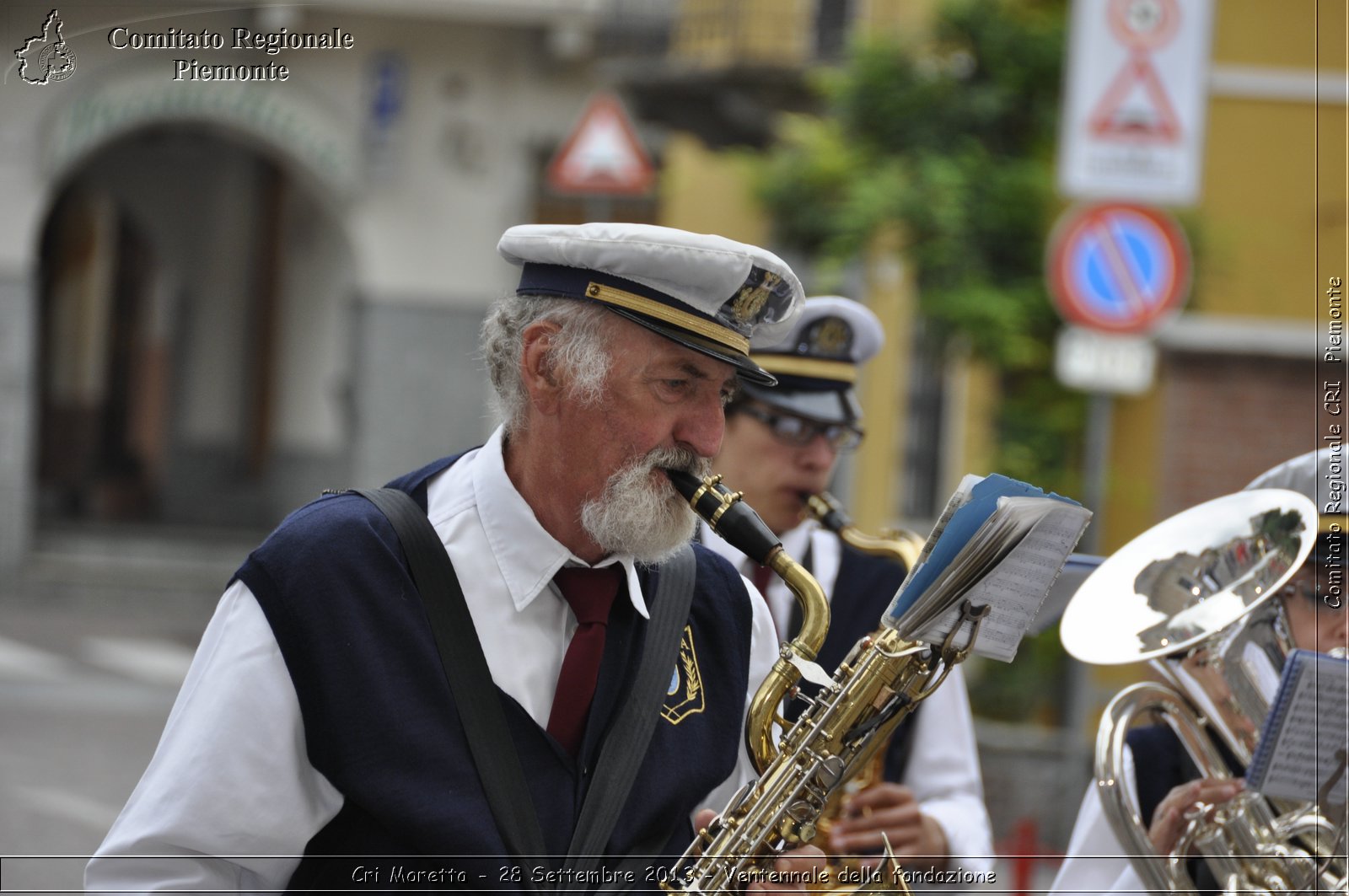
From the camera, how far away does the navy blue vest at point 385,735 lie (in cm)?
231

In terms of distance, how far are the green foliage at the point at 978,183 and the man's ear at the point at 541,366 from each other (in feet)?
23.8

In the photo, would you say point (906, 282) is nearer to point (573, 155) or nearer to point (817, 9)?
point (573, 155)

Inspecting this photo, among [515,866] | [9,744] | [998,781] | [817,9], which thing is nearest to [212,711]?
[515,866]

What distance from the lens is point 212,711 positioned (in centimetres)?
228

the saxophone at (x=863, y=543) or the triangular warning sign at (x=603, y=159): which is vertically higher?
the triangular warning sign at (x=603, y=159)

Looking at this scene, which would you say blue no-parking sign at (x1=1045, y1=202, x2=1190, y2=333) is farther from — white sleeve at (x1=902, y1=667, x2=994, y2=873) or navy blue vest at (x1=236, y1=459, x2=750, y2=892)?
navy blue vest at (x1=236, y1=459, x2=750, y2=892)

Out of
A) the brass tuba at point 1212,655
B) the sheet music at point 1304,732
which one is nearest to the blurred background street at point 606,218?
the brass tuba at point 1212,655

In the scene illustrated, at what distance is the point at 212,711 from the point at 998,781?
20.7 ft

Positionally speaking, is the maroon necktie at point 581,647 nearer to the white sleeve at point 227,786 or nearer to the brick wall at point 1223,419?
the white sleeve at point 227,786

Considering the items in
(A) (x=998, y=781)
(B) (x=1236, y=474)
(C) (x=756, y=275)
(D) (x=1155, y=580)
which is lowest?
(A) (x=998, y=781)

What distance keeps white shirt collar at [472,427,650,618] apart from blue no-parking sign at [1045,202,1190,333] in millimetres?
4978

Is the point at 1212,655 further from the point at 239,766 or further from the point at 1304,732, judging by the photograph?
the point at 239,766

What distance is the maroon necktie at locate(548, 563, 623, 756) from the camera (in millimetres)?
2482

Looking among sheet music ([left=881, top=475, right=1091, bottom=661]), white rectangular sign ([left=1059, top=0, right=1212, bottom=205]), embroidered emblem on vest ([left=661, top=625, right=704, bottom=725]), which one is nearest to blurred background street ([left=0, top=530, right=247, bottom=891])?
embroidered emblem on vest ([left=661, top=625, right=704, bottom=725])
